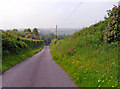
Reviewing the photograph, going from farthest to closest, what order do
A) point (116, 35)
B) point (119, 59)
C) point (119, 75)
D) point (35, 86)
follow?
1. point (116, 35)
2. point (119, 59)
3. point (35, 86)
4. point (119, 75)

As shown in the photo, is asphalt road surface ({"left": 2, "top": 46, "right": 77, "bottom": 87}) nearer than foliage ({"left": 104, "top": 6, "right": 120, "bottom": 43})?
Yes

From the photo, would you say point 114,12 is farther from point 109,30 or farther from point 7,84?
point 7,84

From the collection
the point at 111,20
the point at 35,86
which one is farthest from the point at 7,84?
the point at 111,20

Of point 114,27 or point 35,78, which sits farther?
point 114,27

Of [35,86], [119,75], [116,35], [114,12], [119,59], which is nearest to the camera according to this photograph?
[119,75]

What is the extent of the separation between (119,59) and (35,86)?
5454 mm

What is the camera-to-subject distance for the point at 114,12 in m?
11.6

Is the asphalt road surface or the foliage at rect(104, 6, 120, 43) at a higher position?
the foliage at rect(104, 6, 120, 43)

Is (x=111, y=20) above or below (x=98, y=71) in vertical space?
above

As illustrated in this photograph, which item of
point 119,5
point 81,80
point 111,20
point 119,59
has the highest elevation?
point 119,5

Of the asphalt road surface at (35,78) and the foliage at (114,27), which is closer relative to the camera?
the asphalt road surface at (35,78)

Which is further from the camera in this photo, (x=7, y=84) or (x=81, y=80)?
(x=81, y=80)

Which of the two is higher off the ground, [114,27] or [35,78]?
[114,27]

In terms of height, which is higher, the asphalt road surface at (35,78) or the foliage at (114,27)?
the foliage at (114,27)
